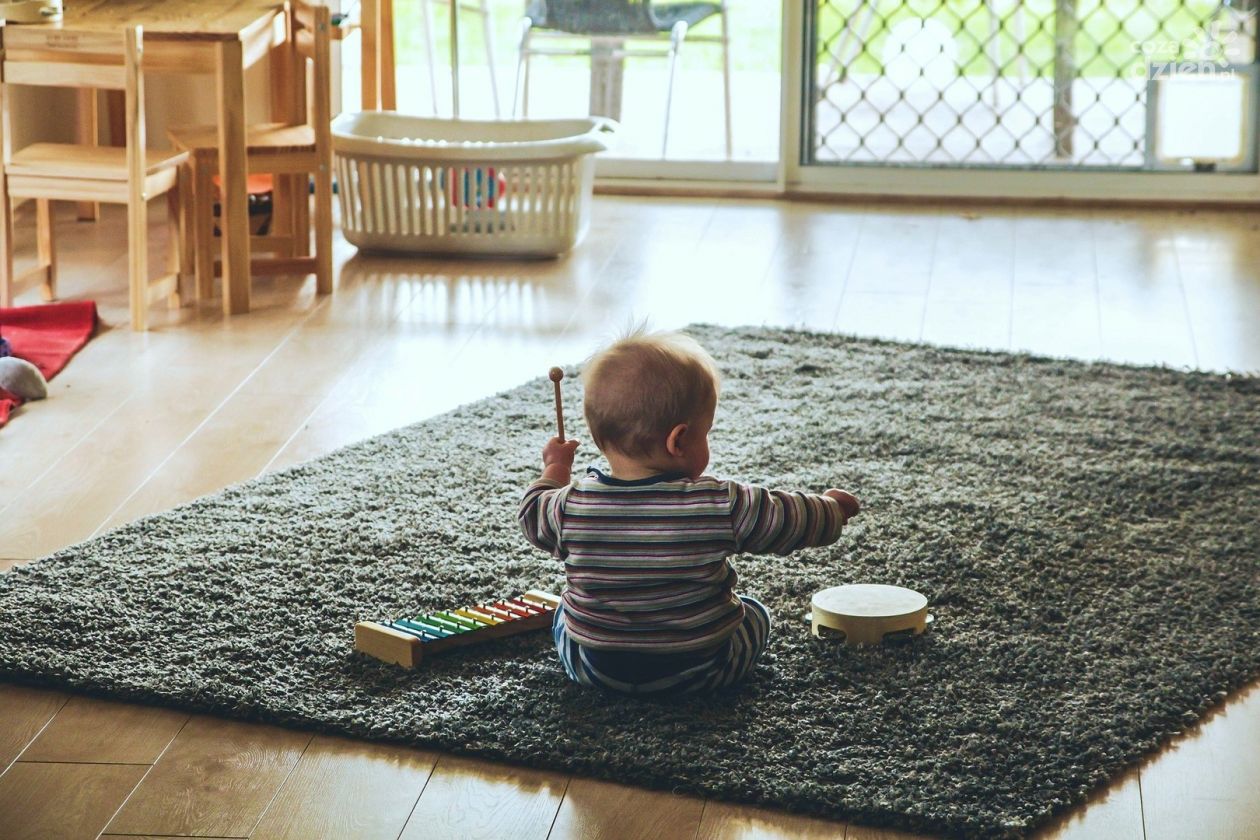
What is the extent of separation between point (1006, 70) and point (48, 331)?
2.80 metres

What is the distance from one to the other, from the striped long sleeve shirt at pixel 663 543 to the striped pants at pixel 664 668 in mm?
15

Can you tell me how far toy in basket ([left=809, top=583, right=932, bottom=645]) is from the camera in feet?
5.94

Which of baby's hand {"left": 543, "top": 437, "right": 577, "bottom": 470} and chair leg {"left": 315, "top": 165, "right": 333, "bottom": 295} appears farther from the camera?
chair leg {"left": 315, "top": 165, "right": 333, "bottom": 295}

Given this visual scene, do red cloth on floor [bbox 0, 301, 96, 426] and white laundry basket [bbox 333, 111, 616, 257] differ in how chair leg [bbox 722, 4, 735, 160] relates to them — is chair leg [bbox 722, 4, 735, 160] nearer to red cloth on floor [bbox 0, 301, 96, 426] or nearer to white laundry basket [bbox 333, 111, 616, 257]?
white laundry basket [bbox 333, 111, 616, 257]

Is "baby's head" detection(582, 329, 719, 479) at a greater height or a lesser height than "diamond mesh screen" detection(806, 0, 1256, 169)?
lesser

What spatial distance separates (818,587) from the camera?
200 centimetres

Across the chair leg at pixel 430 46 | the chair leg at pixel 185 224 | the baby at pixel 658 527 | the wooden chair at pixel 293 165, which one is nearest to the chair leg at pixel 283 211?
the wooden chair at pixel 293 165

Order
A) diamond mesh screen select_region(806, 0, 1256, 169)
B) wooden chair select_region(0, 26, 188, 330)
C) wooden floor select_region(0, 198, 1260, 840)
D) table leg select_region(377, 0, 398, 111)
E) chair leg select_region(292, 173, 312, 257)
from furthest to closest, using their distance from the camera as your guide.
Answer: diamond mesh screen select_region(806, 0, 1256, 169) → table leg select_region(377, 0, 398, 111) → chair leg select_region(292, 173, 312, 257) → wooden chair select_region(0, 26, 188, 330) → wooden floor select_region(0, 198, 1260, 840)

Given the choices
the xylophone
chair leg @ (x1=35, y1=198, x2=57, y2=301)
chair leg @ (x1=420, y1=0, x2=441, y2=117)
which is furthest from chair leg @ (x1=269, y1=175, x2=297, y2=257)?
the xylophone

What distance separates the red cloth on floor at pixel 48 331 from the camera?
10.00ft

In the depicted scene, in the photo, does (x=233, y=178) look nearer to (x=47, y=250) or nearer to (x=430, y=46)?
(x=47, y=250)

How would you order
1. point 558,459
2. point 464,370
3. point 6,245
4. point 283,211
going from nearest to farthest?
point 558,459 → point 464,370 → point 6,245 → point 283,211

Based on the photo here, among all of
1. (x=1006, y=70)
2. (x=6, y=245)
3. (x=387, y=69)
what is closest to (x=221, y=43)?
(x=6, y=245)

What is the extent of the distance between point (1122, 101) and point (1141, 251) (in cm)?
76
